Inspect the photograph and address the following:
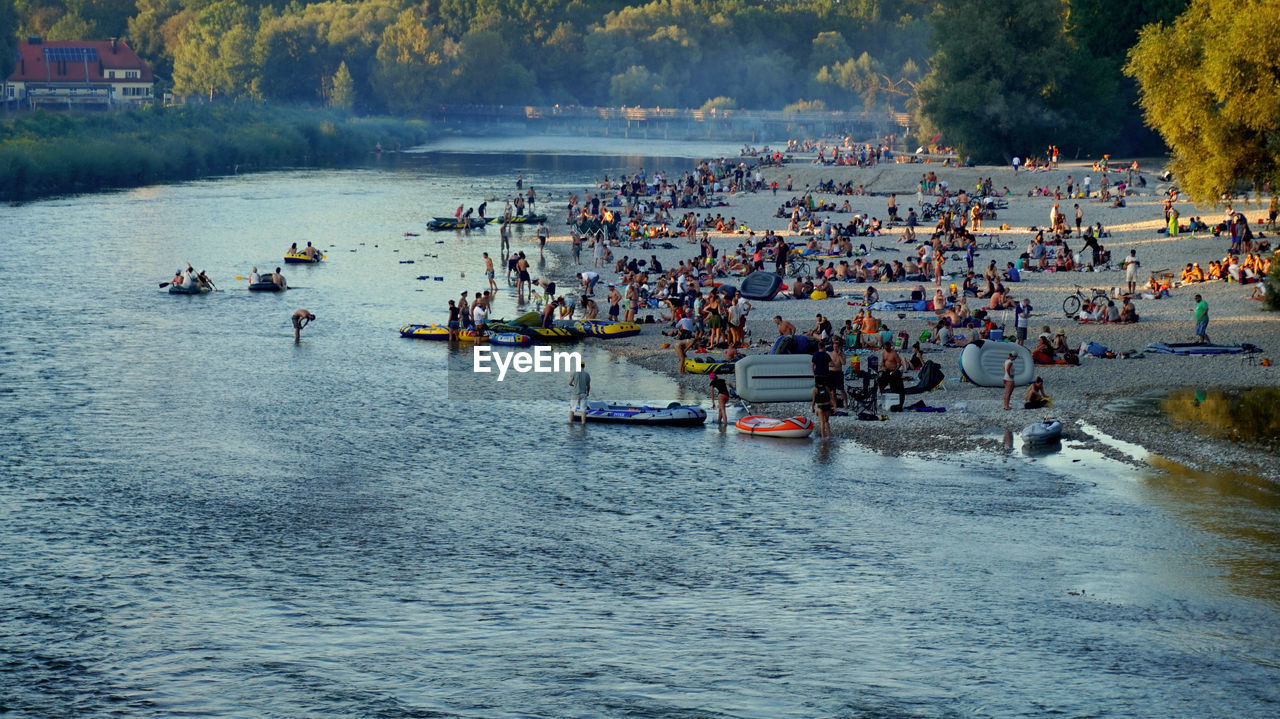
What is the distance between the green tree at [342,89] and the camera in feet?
602

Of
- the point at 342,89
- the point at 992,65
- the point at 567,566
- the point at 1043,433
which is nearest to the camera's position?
the point at 567,566

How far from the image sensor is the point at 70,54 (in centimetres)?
16550

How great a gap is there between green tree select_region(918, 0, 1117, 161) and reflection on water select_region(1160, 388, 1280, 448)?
5746 centimetres

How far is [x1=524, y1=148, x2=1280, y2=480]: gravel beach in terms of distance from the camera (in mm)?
31297

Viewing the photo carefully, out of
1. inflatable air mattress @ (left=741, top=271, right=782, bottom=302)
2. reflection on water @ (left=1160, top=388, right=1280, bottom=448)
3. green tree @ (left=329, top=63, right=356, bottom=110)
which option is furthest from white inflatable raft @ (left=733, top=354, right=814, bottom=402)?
green tree @ (left=329, top=63, right=356, bottom=110)

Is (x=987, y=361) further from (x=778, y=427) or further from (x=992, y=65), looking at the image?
(x=992, y=65)

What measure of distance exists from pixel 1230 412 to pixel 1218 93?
12214mm

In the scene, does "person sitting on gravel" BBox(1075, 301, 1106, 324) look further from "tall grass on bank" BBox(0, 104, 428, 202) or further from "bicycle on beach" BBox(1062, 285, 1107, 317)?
"tall grass on bank" BBox(0, 104, 428, 202)

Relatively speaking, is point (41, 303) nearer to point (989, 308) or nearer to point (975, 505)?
point (989, 308)

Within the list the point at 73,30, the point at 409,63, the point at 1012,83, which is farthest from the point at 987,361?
the point at 73,30

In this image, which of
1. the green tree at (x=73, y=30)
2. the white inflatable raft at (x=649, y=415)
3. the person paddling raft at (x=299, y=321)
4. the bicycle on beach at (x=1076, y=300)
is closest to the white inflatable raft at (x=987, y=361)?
the white inflatable raft at (x=649, y=415)

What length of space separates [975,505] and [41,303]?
39653mm

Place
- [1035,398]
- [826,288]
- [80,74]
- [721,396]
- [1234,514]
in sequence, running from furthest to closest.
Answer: [80,74]
[826,288]
[1035,398]
[721,396]
[1234,514]

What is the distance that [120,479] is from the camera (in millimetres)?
30266
